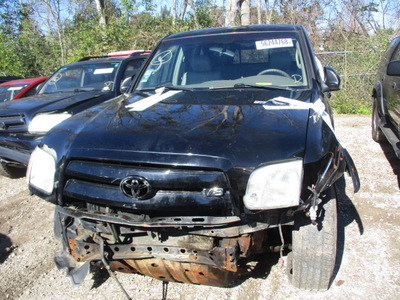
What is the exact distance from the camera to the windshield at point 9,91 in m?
7.53

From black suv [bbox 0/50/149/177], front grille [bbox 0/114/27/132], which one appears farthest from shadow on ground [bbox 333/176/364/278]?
front grille [bbox 0/114/27/132]

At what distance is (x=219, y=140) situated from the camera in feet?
6.68

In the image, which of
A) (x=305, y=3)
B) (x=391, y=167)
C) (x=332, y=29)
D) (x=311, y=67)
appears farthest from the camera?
(x=305, y=3)

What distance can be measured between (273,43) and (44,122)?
3.06 m

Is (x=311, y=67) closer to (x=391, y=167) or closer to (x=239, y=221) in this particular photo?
(x=239, y=221)

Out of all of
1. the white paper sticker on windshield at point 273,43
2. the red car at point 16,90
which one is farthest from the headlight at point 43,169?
the red car at point 16,90

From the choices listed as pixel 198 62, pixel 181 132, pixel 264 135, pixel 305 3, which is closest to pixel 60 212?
pixel 181 132

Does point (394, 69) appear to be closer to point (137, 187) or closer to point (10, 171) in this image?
point (137, 187)

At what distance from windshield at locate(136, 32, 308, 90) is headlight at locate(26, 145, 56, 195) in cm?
141

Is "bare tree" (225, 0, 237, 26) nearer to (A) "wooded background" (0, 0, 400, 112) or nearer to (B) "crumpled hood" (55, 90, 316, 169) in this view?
(A) "wooded background" (0, 0, 400, 112)

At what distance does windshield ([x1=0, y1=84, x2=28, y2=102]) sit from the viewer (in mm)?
7531

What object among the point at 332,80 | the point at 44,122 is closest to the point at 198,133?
the point at 332,80

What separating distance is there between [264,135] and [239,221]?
53cm

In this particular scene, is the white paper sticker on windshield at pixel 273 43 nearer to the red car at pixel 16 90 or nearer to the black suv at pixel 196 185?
the black suv at pixel 196 185
